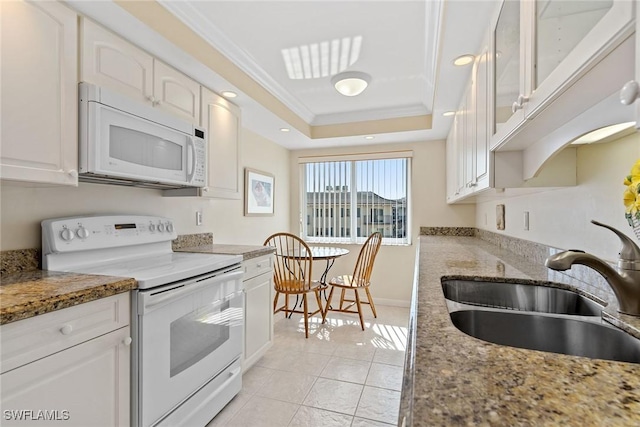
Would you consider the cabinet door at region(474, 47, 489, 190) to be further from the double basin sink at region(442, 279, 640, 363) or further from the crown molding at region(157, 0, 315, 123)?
the crown molding at region(157, 0, 315, 123)

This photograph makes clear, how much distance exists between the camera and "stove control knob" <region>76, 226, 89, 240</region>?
5.19 feet

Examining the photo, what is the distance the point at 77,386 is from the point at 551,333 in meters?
1.58

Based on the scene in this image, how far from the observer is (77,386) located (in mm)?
1103

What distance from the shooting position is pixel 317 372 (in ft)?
7.43

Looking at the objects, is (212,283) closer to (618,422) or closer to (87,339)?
(87,339)

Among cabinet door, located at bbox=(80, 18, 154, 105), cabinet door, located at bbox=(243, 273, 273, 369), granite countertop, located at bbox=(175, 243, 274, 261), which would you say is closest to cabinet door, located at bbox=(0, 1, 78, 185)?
cabinet door, located at bbox=(80, 18, 154, 105)

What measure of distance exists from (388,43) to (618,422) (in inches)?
90.3

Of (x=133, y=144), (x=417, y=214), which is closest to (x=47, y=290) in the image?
(x=133, y=144)

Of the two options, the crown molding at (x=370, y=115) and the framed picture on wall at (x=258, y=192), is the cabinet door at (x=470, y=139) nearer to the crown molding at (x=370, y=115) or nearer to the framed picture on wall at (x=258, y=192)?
the crown molding at (x=370, y=115)

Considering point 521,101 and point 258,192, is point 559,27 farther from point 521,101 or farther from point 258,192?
point 258,192

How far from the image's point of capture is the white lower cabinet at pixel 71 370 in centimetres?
94

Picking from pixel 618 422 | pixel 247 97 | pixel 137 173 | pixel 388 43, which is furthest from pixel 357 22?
pixel 618 422

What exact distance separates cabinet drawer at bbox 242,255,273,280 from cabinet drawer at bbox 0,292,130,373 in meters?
0.92

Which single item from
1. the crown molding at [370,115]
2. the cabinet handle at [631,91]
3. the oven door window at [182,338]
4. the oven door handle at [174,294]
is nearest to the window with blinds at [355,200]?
the crown molding at [370,115]
